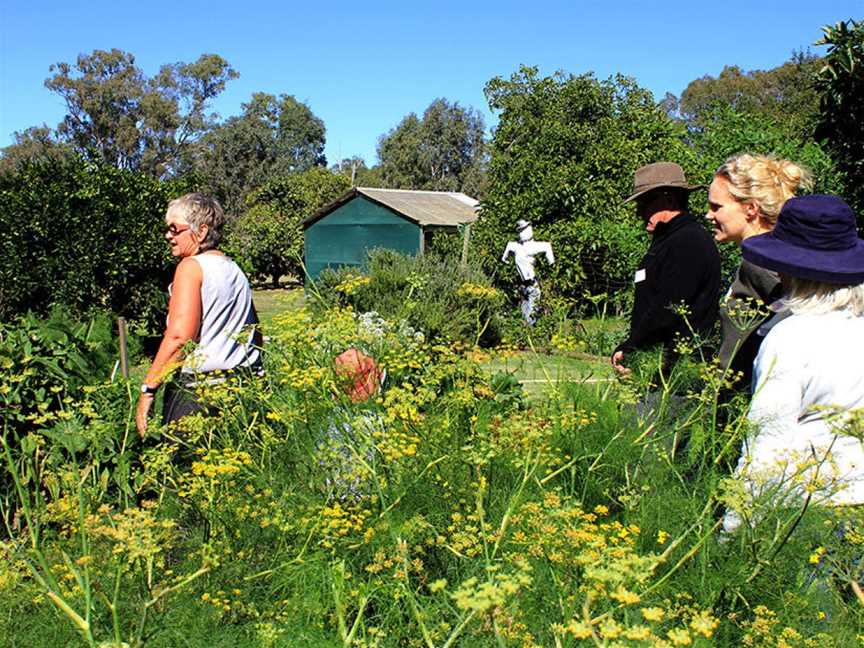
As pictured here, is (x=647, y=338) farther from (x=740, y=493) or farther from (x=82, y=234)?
(x=82, y=234)

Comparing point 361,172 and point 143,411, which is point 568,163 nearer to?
point 143,411

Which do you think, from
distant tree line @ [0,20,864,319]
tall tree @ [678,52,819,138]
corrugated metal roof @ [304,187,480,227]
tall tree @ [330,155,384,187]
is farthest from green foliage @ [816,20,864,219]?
tall tree @ [330,155,384,187]

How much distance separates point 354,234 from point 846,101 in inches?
641

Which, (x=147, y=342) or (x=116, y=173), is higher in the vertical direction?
(x=116, y=173)

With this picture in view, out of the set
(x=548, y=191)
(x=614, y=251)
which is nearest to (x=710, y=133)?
(x=614, y=251)

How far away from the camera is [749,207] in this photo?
3.25m

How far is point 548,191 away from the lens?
1363cm

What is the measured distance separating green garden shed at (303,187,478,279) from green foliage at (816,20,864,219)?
1301 cm

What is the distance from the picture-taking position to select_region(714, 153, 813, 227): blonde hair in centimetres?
320

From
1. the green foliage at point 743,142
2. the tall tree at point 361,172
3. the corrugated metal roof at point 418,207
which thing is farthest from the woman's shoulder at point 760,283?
the tall tree at point 361,172

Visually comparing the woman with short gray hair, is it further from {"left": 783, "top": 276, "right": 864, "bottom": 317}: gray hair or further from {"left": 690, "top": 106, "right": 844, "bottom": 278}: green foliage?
{"left": 690, "top": 106, "right": 844, "bottom": 278}: green foliage

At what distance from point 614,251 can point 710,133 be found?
97.3 inches

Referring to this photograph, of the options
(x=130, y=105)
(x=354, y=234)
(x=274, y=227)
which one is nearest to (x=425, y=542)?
(x=354, y=234)

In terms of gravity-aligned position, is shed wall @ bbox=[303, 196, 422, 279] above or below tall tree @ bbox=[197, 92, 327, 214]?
below
